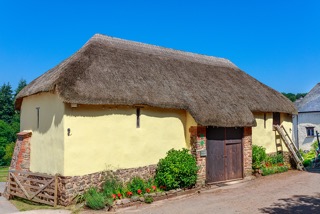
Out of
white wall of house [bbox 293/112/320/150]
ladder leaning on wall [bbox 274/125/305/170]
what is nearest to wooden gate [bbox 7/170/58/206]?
ladder leaning on wall [bbox 274/125/305/170]

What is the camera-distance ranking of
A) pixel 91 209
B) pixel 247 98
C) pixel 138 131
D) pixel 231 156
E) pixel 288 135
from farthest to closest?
pixel 288 135, pixel 247 98, pixel 231 156, pixel 138 131, pixel 91 209

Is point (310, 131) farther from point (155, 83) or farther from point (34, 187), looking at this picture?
point (34, 187)

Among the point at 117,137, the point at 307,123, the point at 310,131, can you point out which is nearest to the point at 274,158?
the point at 117,137

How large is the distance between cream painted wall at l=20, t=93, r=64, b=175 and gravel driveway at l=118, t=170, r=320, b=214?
3.10 m

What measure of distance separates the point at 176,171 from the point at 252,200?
3055 millimetres

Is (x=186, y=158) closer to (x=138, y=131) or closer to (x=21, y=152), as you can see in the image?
(x=138, y=131)

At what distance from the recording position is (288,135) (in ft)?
64.0

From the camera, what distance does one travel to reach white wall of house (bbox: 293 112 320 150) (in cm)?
2919

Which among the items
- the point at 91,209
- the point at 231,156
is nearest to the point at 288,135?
the point at 231,156

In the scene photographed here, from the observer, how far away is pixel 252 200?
11117mm

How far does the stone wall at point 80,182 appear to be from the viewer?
1040 cm

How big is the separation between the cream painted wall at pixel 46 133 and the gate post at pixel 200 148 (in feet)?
19.2

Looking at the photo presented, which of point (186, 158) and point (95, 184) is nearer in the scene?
point (95, 184)

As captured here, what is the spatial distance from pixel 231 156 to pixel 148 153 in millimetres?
4595
